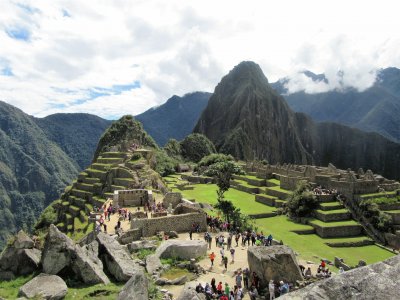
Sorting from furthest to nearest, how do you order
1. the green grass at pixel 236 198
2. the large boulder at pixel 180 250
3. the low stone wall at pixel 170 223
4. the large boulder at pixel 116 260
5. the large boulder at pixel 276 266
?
the green grass at pixel 236 198, the low stone wall at pixel 170 223, the large boulder at pixel 180 250, the large boulder at pixel 276 266, the large boulder at pixel 116 260

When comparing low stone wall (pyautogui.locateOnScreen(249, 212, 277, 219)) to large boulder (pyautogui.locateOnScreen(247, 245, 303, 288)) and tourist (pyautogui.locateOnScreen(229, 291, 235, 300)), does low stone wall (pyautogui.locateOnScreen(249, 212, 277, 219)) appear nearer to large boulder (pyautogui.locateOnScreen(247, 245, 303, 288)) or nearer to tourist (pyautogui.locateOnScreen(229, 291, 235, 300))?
large boulder (pyautogui.locateOnScreen(247, 245, 303, 288))

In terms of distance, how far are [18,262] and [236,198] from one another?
4213cm

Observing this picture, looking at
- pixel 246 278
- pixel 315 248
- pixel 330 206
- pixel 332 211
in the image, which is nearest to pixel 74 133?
pixel 330 206

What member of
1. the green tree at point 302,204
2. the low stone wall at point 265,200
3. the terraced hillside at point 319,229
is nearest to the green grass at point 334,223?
the terraced hillside at point 319,229

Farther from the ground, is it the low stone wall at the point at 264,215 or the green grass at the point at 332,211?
the green grass at the point at 332,211

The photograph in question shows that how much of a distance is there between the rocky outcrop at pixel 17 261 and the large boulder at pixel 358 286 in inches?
541

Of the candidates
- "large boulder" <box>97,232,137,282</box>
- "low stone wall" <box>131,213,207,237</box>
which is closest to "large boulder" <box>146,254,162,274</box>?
"large boulder" <box>97,232,137,282</box>

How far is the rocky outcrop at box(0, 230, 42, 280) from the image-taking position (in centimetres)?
1452

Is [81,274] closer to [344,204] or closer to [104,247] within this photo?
[104,247]

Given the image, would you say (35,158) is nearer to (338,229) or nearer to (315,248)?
(338,229)

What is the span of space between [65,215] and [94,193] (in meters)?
4.75

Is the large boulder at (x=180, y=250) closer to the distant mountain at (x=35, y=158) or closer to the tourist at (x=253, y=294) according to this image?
the tourist at (x=253, y=294)

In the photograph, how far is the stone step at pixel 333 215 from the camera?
139ft

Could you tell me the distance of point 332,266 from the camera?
2673 centimetres
